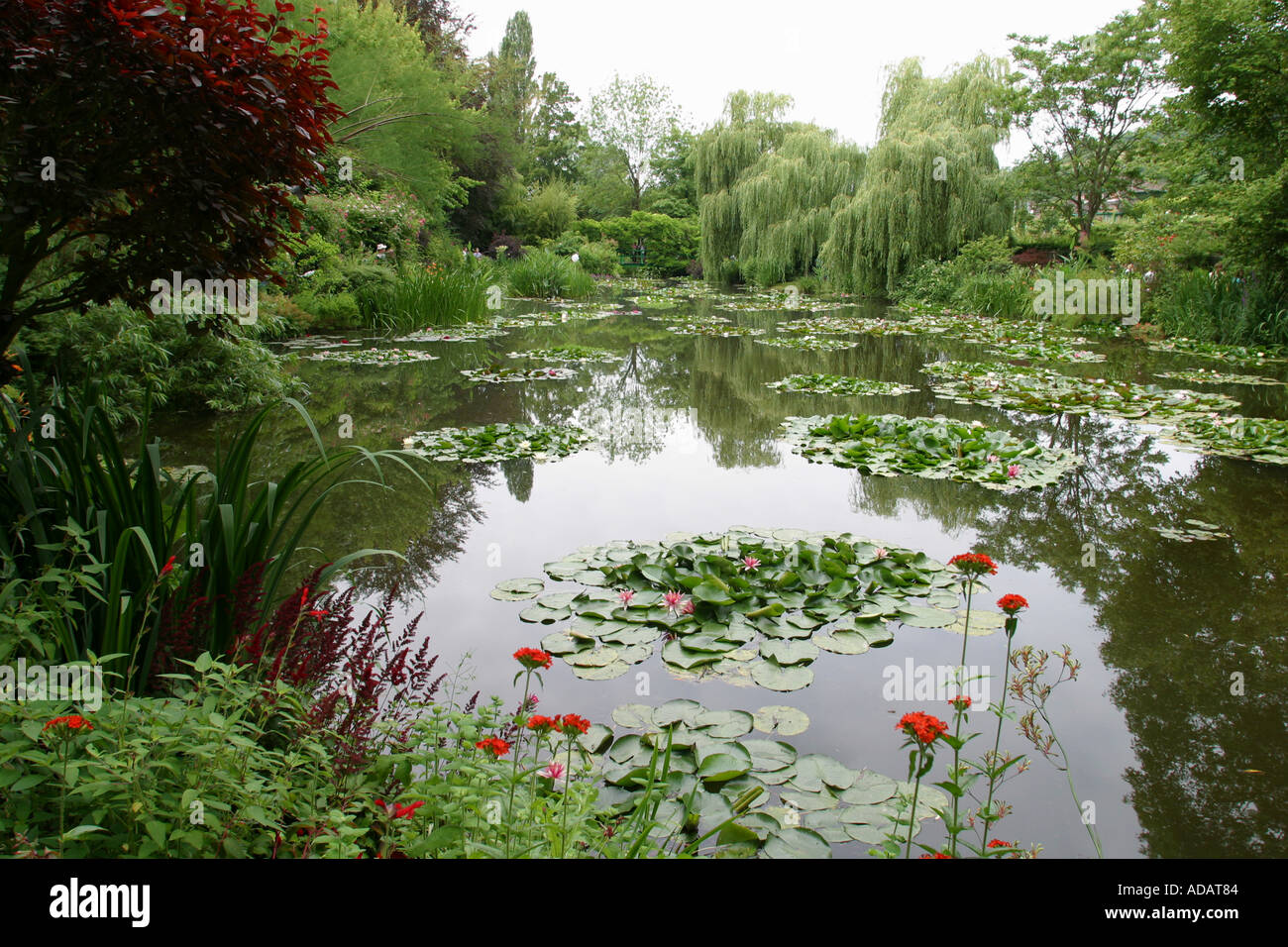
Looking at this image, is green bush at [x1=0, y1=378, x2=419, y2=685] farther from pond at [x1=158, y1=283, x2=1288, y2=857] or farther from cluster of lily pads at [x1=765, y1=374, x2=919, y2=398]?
cluster of lily pads at [x1=765, y1=374, x2=919, y2=398]

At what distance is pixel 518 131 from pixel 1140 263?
116 feet

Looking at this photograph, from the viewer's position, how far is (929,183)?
15758mm

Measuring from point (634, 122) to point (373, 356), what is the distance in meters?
39.7

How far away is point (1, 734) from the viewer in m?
1.24

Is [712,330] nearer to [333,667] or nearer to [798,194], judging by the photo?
[798,194]

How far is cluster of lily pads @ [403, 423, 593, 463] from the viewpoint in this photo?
521 cm

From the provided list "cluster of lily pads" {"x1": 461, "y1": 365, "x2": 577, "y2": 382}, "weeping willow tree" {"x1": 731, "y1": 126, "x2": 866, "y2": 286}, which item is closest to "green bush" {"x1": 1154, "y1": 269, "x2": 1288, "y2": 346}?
"weeping willow tree" {"x1": 731, "y1": 126, "x2": 866, "y2": 286}

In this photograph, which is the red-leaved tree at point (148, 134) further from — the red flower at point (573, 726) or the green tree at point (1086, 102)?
the green tree at point (1086, 102)

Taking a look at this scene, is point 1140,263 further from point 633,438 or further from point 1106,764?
point 1106,764

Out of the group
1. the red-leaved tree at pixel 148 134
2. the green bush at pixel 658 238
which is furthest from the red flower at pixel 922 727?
the green bush at pixel 658 238

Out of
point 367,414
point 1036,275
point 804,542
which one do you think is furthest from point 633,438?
point 1036,275

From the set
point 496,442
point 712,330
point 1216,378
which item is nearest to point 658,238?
point 712,330

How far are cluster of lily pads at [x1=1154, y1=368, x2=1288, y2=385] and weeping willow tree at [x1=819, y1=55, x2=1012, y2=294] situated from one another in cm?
865
